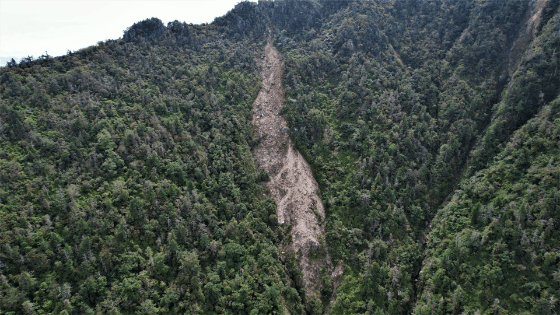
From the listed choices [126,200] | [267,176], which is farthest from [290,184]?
[126,200]

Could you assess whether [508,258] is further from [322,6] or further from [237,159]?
[322,6]

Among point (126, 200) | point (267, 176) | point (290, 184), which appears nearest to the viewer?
point (126, 200)

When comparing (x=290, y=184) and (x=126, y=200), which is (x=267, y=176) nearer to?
(x=290, y=184)

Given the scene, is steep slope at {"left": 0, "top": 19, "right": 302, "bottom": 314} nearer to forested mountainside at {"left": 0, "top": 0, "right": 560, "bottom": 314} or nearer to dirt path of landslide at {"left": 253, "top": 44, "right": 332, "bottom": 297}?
forested mountainside at {"left": 0, "top": 0, "right": 560, "bottom": 314}

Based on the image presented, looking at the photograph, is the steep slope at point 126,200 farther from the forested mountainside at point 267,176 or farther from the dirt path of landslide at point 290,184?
the dirt path of landslide at point 290,184

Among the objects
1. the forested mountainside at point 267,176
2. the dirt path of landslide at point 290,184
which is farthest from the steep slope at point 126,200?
the dirt path of landslide at point 290,184

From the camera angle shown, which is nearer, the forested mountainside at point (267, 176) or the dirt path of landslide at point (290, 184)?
the forested mountainside at point (267, 176)

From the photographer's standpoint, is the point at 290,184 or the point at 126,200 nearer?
the point at 126,200
